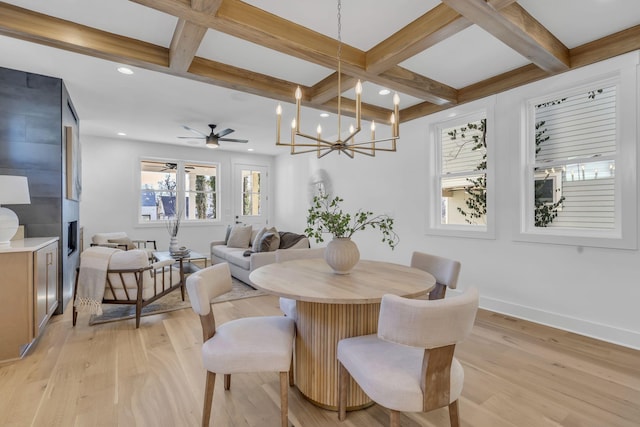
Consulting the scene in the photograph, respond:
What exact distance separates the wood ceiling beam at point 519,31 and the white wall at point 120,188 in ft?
20.2

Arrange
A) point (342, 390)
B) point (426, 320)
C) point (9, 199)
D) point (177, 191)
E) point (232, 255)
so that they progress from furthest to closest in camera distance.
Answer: point (177, 191) < point (232, 255) < point (9, 199) < point (342, 390) < point (426, 320)

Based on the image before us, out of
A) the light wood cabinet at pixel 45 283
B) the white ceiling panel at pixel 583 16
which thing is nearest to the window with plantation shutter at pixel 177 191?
the light wood cabinet at pixel 45 283

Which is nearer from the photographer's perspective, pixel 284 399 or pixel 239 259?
pixel 284 399

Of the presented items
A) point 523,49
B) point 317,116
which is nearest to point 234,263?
point 317,116

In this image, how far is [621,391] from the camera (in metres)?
1.96

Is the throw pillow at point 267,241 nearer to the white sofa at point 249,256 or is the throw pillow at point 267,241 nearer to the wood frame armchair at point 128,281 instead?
the white sofa at point 249,256

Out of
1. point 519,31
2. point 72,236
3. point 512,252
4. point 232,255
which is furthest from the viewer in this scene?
point 232,255

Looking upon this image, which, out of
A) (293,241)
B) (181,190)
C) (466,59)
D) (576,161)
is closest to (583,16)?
(466,59)

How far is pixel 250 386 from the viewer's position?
6.70ft

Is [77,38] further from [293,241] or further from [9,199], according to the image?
[293,241]

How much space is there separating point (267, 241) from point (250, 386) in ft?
9.07

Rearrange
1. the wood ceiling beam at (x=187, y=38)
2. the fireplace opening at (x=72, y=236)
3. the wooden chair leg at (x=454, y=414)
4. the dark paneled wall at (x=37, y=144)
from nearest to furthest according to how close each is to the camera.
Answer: the wooden chair leg at (x=454, y=414) → the wood ceiling beam at (x=187, y=38) → the dark paneled wall at (x=37, y=144) → the fireplace opening at (x=72, y=236)

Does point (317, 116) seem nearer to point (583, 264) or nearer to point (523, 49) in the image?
point (523, 49)

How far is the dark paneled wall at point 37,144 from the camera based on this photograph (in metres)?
3.05
